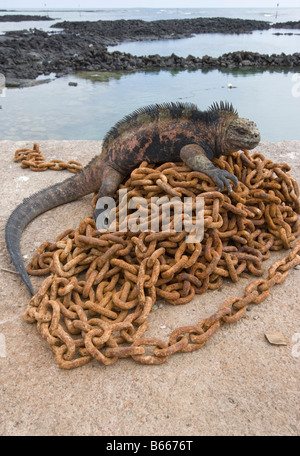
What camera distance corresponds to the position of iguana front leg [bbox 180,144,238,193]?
346 centimetres

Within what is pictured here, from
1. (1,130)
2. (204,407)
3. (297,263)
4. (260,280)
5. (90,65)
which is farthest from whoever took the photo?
(90,65)

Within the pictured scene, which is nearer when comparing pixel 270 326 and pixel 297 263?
pixel 270 326

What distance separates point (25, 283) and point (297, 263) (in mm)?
2641

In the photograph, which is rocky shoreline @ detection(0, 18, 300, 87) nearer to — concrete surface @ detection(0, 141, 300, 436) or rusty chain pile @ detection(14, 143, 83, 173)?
rusty chain pile @ detection(14, 143, 83, 173)

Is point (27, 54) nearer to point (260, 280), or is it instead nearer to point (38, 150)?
point (38, 150)

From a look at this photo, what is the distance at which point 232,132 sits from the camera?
372 centimetres

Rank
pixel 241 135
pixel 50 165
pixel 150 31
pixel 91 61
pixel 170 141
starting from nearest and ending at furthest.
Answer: pixel 241 135 → pixel 170 141 → pixel 50 165 → pixel 91 61 → pixel 150 31

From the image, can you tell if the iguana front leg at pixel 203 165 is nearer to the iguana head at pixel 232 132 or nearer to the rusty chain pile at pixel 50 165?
the iguana head at pixel 232 132

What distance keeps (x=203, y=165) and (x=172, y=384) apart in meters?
2.10

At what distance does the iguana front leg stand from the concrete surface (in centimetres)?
108

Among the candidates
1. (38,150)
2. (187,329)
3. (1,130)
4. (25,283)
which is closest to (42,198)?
(25,283)

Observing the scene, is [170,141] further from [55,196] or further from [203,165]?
[55,196]

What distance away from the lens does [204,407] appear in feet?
7.34

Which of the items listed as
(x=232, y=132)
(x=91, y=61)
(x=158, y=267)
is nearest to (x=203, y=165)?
(x=232, y=132)
